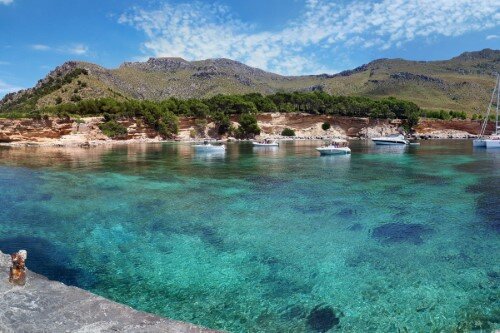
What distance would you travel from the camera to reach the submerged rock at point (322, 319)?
979 cm

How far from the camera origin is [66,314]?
850cm

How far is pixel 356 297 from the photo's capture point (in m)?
11.4

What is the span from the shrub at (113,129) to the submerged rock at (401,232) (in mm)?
94338

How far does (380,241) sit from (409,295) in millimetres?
5363

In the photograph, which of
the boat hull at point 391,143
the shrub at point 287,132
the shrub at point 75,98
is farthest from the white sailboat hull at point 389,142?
the shrub at point 75,98

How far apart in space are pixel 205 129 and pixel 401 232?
102550 millimetres

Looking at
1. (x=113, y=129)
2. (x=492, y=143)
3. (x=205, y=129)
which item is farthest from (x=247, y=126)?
(x=492, y=143)

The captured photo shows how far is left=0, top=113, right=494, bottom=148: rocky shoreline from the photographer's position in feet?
295

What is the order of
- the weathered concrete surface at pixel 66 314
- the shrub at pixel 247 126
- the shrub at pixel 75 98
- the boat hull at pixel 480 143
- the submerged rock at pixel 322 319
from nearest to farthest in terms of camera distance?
the weathered concrete surface at pixel 66 314 < the submerged rock at pixel 322 319 < the boat hull at pixel 480 143 < the shrub at pixel 247 126 < the shrub at pixel 75 98

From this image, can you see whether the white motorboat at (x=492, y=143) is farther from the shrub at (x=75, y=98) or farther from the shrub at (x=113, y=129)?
the shrub at (x=75, y=98)

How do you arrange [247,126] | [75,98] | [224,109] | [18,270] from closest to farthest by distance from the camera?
[18,270]
[247,126]
[224,109]
[75,98]

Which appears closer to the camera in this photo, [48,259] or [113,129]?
[48,259]

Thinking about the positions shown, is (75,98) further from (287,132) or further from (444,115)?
(444,115)

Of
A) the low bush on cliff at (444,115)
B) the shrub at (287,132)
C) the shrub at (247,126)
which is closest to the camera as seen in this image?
the shrub at (247,126)
